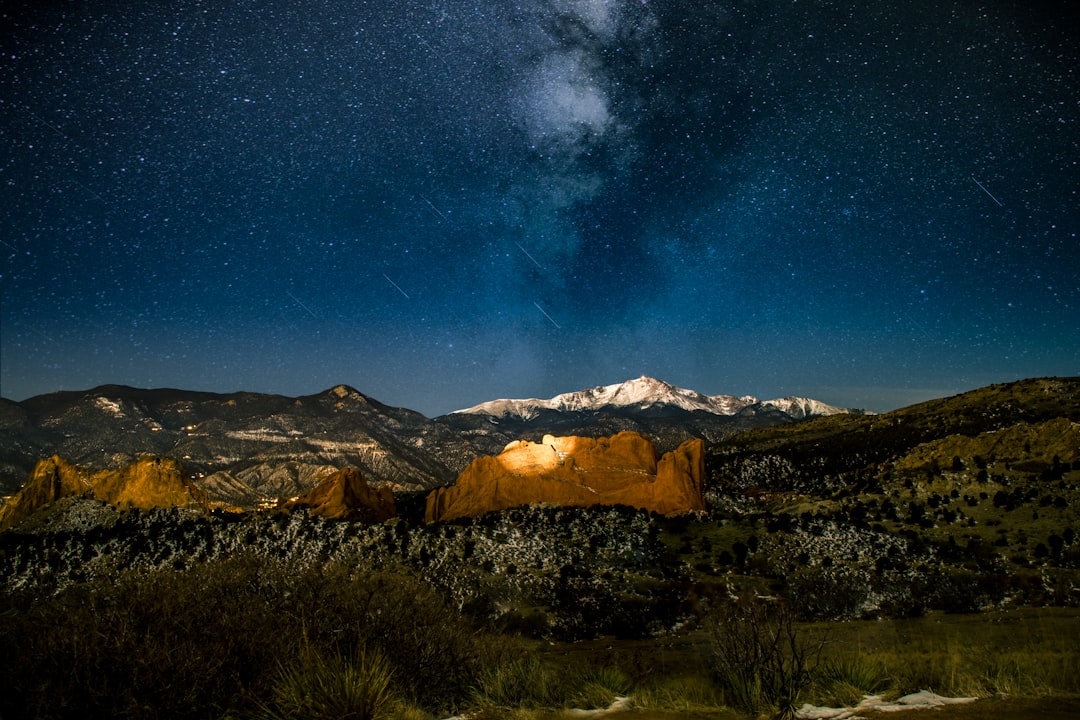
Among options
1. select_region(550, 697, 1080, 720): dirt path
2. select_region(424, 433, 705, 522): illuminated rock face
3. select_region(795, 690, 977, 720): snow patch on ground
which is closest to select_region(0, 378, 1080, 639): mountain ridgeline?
select_region(424, 433, 705, 522): illuminated rock face

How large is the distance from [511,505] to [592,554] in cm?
2336

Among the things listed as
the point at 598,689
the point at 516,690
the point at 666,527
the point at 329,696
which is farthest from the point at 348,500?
the point at 329,696

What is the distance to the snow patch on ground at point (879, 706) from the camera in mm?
7438

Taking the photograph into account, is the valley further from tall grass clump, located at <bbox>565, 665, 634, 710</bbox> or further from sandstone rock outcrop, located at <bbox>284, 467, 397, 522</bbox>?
sandstone rock outcrop, located at <bbox>284, 467, 397, 522</bbox>

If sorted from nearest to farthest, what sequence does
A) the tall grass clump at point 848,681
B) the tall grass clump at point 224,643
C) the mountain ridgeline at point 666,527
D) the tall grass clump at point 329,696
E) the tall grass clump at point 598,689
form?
the tall grass clump at point 329,696
the tall grass clump at point 848,681
the tall grass clump at point 224,643
the tall grass clump at point 598,689
the mountain ridgeline at point 666,527

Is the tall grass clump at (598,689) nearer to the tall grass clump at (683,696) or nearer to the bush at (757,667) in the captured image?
the tall grass clump at (683,696)

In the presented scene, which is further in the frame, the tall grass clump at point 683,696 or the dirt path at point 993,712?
the tall grass clump at point 683,696

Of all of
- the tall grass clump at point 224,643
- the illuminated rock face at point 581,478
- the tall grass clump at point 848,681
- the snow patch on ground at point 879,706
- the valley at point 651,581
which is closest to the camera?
the snow patch on ground at point 879,706

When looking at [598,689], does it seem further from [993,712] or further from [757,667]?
[993,712]

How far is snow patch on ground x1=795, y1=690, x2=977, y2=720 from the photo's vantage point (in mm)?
7438

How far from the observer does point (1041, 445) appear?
44.6 metres

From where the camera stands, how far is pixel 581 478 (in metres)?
61.8

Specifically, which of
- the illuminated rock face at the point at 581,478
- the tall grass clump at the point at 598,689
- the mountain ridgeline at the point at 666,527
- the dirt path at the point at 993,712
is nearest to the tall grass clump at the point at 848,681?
the dirt path at the point at 993,712

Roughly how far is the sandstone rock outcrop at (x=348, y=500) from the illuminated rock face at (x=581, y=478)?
6546mm
